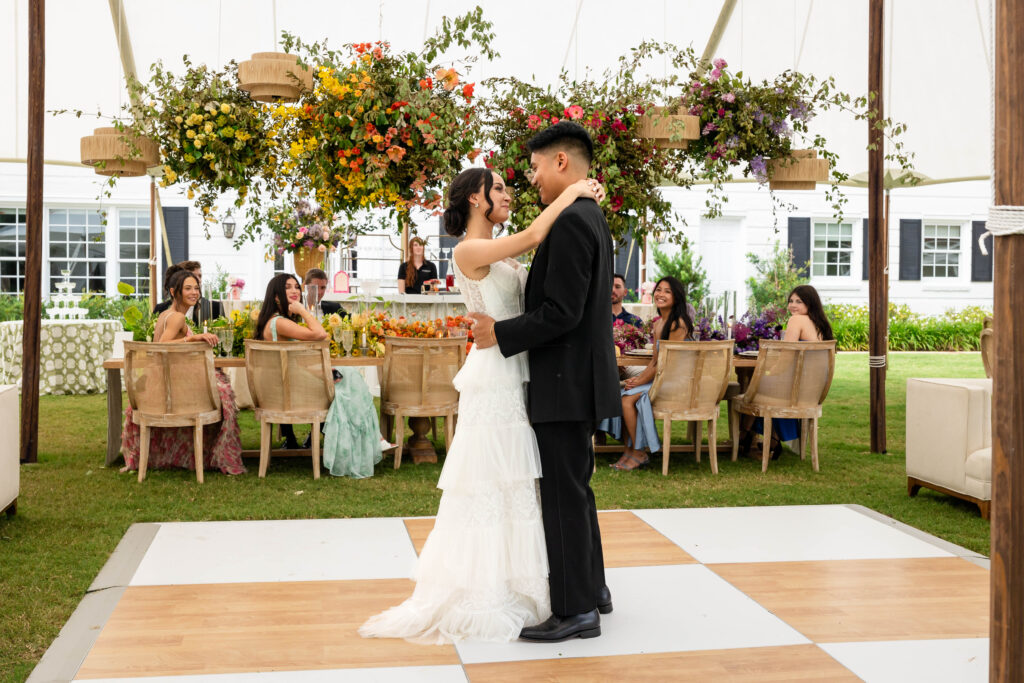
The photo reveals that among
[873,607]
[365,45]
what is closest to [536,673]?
[873,607]

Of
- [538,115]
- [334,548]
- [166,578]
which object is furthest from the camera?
[538,115]

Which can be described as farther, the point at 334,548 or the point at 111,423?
the point at 111,423

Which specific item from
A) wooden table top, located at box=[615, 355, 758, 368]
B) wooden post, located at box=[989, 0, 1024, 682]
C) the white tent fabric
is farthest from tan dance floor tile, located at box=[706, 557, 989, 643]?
the white tent fabric

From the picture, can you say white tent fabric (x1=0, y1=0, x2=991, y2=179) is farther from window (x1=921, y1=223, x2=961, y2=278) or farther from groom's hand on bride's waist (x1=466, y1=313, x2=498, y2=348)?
window (x1=921, y1=223, x2=961, y2=278)

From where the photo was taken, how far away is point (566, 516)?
11.5ft

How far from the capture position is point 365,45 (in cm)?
626

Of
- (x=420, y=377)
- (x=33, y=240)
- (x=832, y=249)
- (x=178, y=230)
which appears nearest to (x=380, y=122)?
(x=420, y=377)

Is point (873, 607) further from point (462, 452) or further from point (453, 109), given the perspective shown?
point (453, 109)

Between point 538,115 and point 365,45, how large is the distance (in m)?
1.22

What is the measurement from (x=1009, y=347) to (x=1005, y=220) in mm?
292

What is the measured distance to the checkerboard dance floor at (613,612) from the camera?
3285 mm

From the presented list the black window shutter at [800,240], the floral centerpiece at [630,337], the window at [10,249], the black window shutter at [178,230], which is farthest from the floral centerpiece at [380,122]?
the black window shutter at [800,240]

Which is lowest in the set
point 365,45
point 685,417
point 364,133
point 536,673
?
point 536,673

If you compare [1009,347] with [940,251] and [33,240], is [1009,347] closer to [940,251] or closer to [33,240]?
[33,240]
